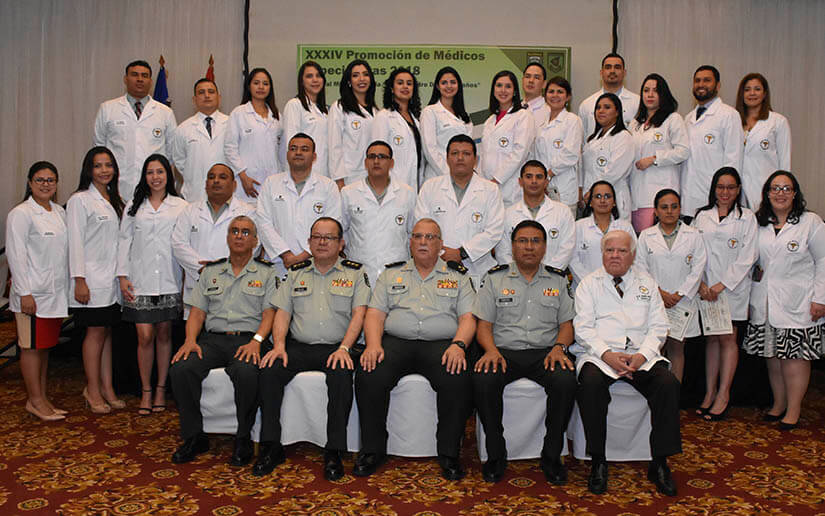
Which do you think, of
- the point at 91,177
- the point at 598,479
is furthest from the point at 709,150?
the point at 91,177

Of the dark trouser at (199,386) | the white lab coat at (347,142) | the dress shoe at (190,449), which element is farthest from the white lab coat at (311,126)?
the dress shoe at (190,449)

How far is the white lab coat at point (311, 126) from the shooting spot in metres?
5.31

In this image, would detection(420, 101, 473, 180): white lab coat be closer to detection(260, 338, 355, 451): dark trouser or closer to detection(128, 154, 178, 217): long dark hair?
detection(128, 154, 178, 217): long dark hair

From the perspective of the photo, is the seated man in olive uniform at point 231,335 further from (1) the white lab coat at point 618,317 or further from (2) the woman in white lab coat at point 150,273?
(1) the white lab coat at point 618,317

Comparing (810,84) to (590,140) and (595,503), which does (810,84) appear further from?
(595,503)

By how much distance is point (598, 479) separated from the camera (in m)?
3.29

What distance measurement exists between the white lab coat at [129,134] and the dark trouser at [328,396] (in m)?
2.78

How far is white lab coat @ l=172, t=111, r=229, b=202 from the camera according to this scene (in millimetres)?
5465

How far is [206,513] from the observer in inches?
117

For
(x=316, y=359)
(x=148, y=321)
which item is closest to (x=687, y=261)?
(x=316, y=359)

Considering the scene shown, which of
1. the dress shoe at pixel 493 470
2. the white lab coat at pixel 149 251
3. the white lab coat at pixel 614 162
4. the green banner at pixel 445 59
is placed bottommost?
the dress shoe at pixel 493 470

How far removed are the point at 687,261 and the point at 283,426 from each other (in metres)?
2.83

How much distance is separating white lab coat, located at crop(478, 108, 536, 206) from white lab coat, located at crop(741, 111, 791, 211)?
1729mm

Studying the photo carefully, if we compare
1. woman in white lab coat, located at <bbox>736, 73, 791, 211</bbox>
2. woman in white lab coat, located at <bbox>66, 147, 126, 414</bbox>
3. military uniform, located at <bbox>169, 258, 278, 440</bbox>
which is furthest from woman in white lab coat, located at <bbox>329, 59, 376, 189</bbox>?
woman in white lab coat, located at <bbox>736, 73, 791, 211</bbox>
